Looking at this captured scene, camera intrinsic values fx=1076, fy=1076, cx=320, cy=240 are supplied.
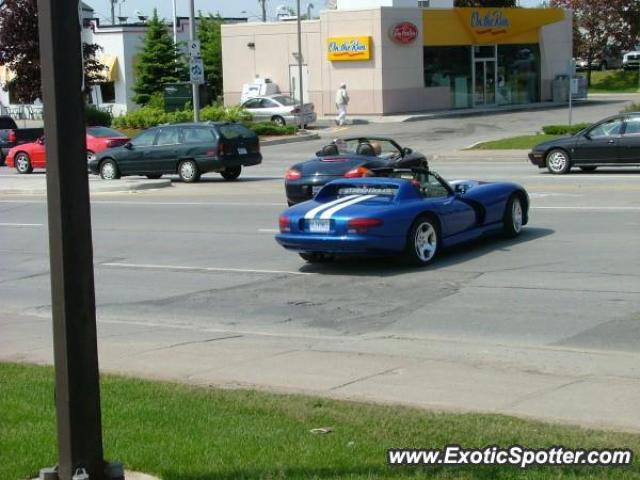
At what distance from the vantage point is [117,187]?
28672 mm

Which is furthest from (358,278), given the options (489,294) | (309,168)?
(309,168)

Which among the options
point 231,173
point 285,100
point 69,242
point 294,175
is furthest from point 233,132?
point 69,242

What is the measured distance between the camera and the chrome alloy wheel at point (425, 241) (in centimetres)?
1466

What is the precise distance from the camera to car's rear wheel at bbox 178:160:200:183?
2974 cm

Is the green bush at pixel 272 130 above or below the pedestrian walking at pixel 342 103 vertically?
below

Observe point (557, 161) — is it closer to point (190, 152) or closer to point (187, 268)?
point (190, 152)

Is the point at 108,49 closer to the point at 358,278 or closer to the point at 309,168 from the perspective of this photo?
the point at 309,168

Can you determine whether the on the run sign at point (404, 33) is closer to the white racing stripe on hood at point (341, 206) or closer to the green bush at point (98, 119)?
the green bush at point (98, 119)

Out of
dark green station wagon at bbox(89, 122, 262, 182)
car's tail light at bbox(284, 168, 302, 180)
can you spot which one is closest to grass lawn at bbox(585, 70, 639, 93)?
dark green station wagon at bbox(89, 122, 262, 182)

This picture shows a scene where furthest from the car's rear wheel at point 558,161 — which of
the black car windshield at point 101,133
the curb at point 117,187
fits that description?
the black car windshield at point 101,133

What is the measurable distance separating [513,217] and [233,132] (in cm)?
1471

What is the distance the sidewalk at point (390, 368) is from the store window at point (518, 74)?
51.0m

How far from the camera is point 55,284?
5.16 metres
